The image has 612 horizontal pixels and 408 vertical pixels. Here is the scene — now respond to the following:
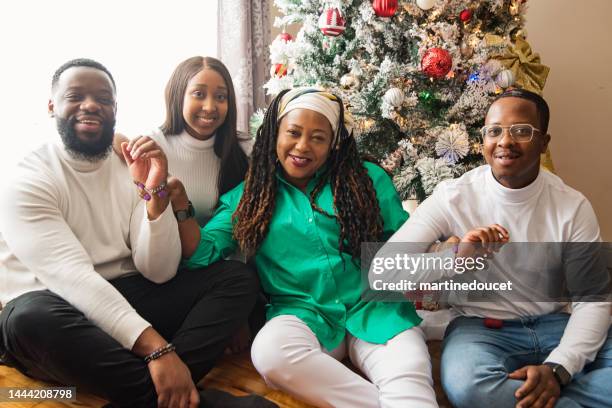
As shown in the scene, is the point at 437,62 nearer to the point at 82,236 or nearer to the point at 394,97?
the point at 394,97

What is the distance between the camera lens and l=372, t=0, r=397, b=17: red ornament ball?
1.94 meters

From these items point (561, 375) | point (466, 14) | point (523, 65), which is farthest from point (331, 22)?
point (561, 375)

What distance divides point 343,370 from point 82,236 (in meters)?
0.80

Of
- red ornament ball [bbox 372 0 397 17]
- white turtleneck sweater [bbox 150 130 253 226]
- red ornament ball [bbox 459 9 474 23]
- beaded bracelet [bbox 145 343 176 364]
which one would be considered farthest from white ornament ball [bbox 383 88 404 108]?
beaded bracelet [bbox 145 343 176 364]

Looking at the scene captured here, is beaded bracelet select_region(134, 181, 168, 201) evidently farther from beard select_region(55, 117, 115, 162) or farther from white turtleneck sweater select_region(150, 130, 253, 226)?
white turtleneck sweater select_region(150, 130, 253, 226)

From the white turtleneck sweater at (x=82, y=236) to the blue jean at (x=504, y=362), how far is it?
31.4 inches

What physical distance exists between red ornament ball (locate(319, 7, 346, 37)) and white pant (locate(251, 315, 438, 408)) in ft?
3.91

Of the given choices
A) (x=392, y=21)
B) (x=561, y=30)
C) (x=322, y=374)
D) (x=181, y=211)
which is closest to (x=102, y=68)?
(x=181, y=211)

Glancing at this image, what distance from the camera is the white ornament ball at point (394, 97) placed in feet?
6.50

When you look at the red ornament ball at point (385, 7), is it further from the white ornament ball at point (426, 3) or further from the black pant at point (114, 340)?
the black pant at point (114, 340)

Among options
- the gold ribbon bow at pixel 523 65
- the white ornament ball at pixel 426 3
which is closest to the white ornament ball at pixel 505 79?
the gold ribbon bow at pixel 523 65

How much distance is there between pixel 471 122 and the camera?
2078mm

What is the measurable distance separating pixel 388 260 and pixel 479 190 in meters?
0.32

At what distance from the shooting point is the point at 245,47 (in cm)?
256
